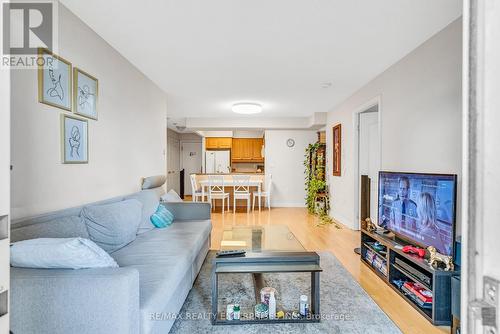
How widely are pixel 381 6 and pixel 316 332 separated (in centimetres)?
244

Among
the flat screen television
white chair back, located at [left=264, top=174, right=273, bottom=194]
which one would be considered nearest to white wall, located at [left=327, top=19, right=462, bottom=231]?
the flat screen television

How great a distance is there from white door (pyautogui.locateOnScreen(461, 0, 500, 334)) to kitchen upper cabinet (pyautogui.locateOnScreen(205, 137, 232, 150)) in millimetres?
8738

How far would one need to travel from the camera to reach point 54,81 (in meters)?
1.93

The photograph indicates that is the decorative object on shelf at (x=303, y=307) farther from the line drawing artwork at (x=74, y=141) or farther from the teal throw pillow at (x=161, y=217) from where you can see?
the line drawing artwork at (x=74, y=141)

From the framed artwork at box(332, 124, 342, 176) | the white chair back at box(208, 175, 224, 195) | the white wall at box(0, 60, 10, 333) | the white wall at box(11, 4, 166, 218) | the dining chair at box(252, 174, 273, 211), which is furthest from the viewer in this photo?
the dining chair at box(252, 174, 273, 211)

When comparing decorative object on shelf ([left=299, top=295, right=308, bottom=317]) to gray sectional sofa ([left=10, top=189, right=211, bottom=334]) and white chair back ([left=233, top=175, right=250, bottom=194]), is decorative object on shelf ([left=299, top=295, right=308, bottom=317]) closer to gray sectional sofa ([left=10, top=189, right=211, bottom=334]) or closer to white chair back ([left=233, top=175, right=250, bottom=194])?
gray sectional sofa ([left=10, top=189, right=211, bottom=334])

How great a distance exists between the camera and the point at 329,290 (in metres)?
2.47

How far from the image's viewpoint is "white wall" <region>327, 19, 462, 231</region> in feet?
7.34

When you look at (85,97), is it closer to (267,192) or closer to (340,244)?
(340,244)

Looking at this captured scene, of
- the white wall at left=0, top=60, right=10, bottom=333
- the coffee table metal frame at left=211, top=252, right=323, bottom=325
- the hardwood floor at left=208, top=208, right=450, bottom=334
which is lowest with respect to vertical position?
the hardwood floor at left=208, top=208, right=450, bottom=334

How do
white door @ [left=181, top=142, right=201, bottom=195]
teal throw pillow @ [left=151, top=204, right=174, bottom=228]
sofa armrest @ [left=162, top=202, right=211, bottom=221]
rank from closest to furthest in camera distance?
teal throw pillow @ [left=151, top=204, right=174, bottom=228]
sofa armrest @ [left=162, top=202, right=211, bottom=221]
white door @ [left=181, top=142, right=201, bottom=195]

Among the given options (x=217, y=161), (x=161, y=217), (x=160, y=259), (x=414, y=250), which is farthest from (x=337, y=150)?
(x=217, y=161)

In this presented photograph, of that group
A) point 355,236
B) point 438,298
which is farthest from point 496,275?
point 355,236

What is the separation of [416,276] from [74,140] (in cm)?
297
